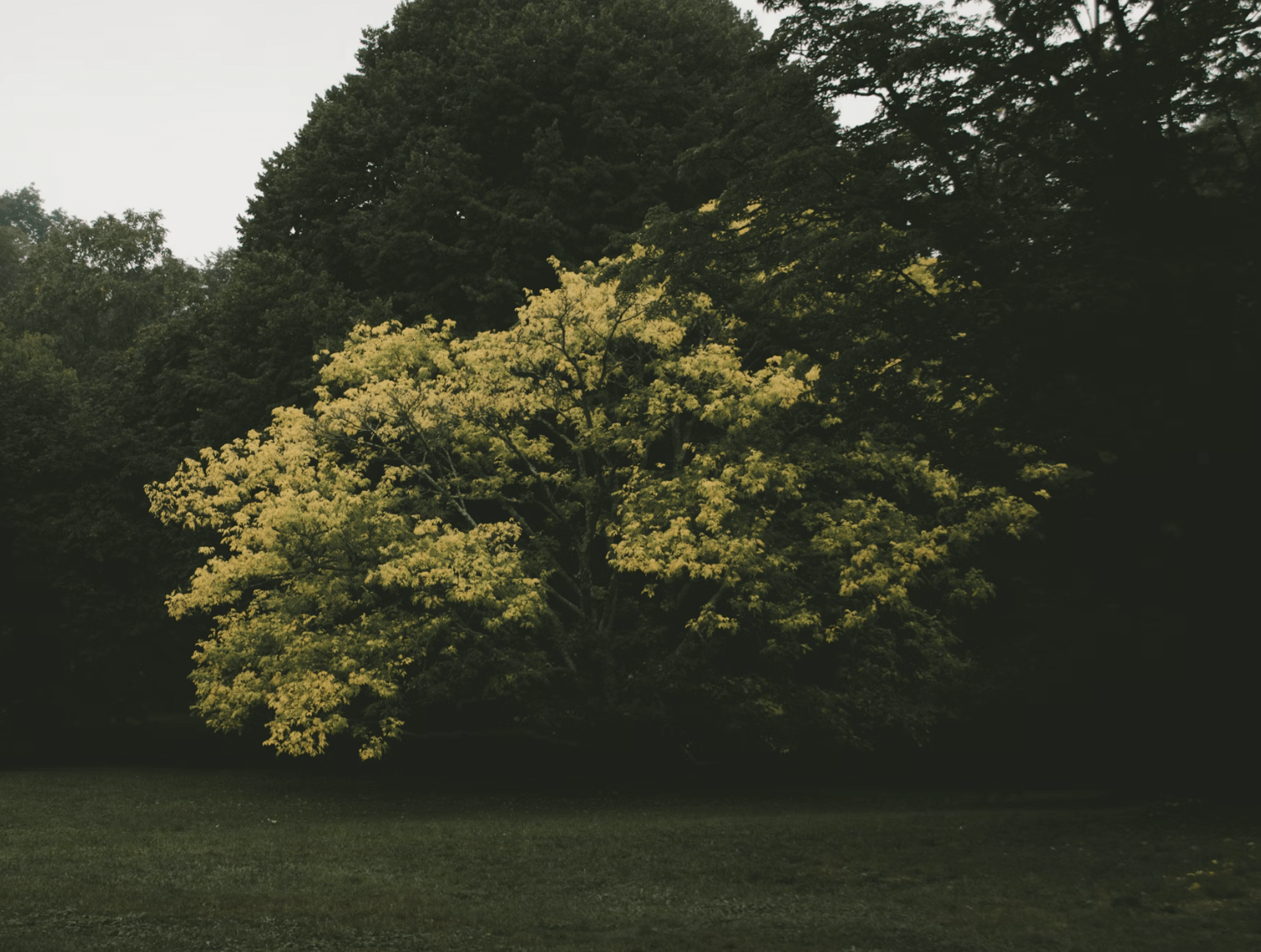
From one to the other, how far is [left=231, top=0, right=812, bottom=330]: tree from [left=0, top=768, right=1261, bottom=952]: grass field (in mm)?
11771

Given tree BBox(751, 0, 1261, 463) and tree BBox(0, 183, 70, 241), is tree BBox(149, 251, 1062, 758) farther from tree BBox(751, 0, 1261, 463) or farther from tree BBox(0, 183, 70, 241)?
tree BBox(0, 183, 70, 241)

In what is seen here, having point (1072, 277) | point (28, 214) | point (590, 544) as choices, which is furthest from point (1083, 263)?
point (28, 214)

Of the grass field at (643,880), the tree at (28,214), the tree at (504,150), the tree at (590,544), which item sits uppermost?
the tree at (28,214)

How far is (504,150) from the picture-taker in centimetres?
2570

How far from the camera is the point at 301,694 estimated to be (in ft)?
56.0

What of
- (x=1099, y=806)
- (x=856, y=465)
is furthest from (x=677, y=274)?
(x=1099, y=806)

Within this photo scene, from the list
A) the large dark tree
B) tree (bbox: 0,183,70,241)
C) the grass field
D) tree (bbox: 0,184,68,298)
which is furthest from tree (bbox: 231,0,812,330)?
tree (bbox: 0,183,70,241)

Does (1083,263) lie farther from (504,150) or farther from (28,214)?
(28,214)

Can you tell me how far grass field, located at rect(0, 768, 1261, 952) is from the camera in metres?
8.91

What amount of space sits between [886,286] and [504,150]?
1403cm

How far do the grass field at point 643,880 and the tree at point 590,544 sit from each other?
2017 mm

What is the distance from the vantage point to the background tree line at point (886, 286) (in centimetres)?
1042

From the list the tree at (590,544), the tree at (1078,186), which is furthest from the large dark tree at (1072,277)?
the tree at (590,544)

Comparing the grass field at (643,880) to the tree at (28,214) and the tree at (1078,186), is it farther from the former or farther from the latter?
the tree at (28,214)
